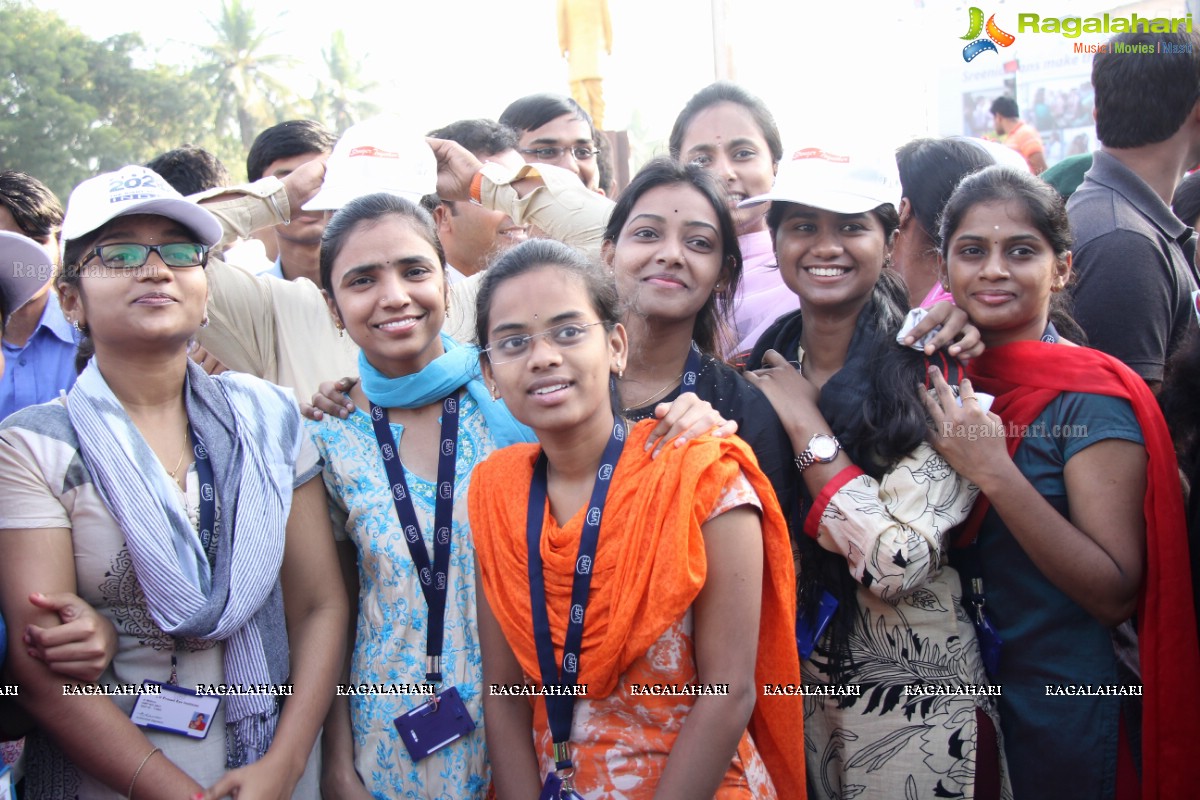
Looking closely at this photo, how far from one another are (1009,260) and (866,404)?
1.76 feet

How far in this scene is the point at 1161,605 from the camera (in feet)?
7.14

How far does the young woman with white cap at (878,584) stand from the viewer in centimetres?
215

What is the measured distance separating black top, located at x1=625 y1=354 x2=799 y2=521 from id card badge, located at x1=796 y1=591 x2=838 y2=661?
Answer: 0.23m

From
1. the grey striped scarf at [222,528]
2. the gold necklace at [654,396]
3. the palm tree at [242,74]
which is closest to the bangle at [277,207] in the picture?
the grey striped scarf at [222,528]

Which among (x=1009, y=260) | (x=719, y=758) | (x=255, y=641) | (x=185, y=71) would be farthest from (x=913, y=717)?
(x=185, y=71)

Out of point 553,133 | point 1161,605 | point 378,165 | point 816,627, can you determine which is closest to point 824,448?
point 816,627

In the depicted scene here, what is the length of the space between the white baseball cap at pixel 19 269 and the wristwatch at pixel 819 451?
2.04 metres

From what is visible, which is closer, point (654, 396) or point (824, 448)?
point (824, 448)

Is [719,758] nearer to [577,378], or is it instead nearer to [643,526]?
[643,526]

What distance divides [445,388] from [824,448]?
0.99 metres

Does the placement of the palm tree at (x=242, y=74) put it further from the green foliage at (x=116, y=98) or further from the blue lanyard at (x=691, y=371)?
the blue lanyard at (x=691, y=371)

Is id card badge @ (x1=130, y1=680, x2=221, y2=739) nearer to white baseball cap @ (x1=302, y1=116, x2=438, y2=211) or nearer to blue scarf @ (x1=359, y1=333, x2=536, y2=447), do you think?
blue scarf @ (x1=359, y1=333, x2=536, y2=447)

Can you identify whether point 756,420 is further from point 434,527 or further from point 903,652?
point 434,527

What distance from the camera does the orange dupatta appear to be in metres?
1.94
